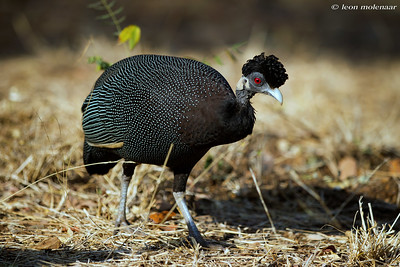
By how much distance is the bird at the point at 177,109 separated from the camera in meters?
2.95

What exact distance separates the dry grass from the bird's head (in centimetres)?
Result: 102

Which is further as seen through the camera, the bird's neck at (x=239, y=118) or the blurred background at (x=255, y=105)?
the blurred background at (x=255, y=105)

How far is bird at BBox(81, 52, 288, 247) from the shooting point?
295cm

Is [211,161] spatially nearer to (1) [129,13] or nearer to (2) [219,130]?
(2) [219,130]

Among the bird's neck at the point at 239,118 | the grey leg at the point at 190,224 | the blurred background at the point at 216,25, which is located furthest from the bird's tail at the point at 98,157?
the blurred background at the point at 216,25

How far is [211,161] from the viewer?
4.49m

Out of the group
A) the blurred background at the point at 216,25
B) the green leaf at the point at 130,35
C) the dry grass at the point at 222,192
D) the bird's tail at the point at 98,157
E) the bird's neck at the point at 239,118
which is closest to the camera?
the bird's neck at the point at 239,118

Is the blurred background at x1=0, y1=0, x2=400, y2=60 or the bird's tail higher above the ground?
the blurred background at x1=0, y1=0, x2=400, y2=60

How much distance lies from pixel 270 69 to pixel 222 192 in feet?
6.37

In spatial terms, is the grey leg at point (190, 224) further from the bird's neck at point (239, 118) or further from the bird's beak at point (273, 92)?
the bird's beak at point (273, 92)

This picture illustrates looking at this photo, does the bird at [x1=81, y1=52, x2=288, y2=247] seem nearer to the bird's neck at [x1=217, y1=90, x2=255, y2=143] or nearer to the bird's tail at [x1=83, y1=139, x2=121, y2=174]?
the bird's neck at [x1=217, y1=90, x2=255, y2=143]

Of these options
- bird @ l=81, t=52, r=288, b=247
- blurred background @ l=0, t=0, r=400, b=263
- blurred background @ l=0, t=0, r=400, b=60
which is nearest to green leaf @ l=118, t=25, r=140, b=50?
blurred background @ l=0, t=0, r=400, b=263

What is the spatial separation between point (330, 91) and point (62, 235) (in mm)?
5296

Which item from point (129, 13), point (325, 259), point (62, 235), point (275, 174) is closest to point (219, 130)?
point (325, 259)
